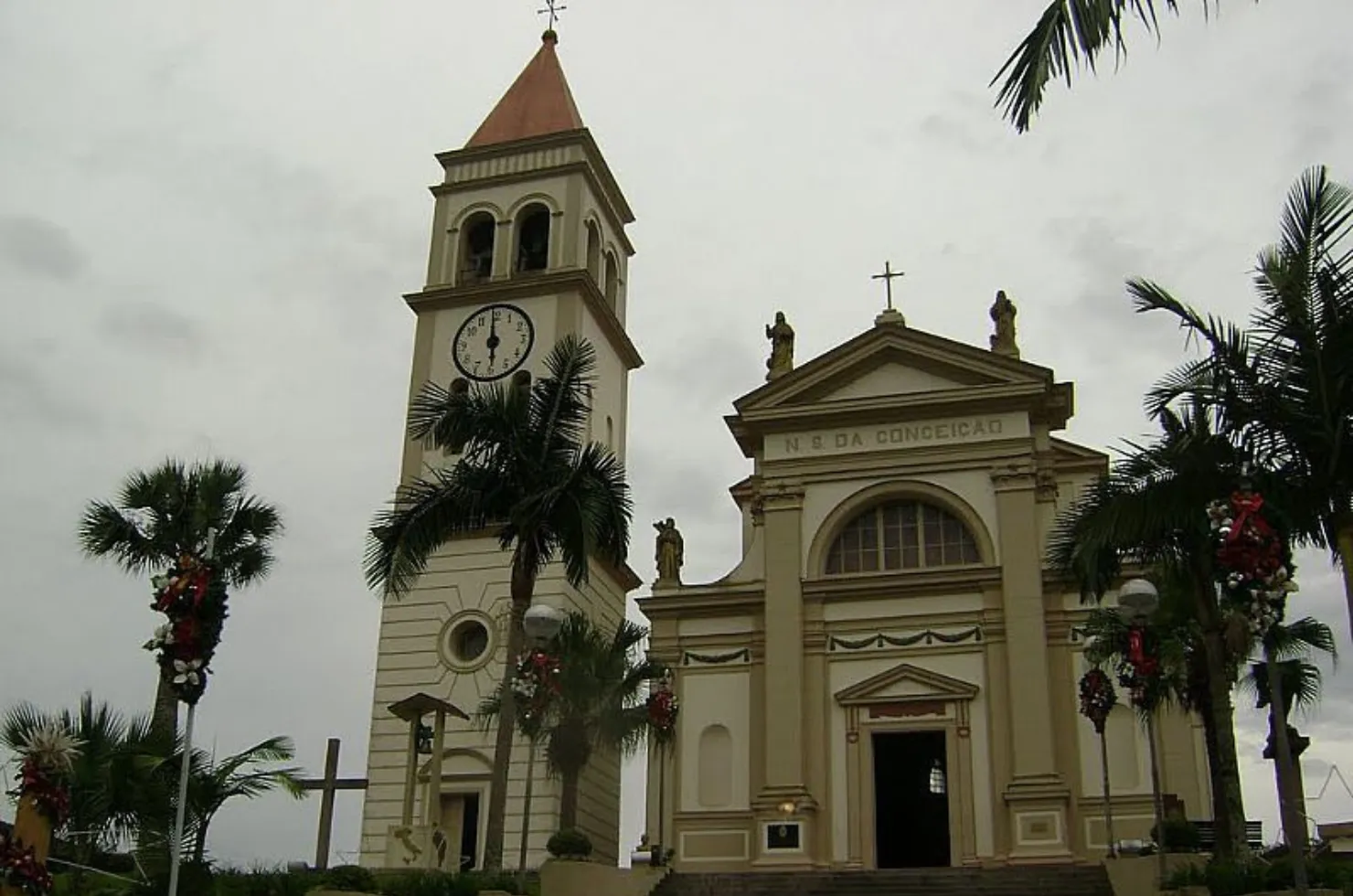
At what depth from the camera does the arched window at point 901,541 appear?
32.4 m

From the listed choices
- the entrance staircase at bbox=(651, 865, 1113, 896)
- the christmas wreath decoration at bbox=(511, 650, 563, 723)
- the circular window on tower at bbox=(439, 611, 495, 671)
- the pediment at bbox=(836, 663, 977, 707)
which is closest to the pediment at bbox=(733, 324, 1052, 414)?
the pediment at bbox=(836, 663, 977, 707)

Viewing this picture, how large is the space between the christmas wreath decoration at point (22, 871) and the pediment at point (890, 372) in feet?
70.0

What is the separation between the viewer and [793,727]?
3112 cm

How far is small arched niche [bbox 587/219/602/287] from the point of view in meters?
42.4

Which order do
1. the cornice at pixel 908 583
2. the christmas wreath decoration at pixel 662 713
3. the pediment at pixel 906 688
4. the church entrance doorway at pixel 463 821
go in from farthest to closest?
the church entrance doorway at pixel 463 821 → the cornice at pixel 908 583 → the pediment at pixel 906 688 → the christmas wreath decoration at pixel 662 713

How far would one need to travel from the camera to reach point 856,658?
104 feet

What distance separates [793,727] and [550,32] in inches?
1034

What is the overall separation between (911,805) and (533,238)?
733 inches

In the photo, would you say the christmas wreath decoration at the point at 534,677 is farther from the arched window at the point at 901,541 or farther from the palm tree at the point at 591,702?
the arched window at the point at 901,541

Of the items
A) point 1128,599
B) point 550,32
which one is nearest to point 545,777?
point 1128,599

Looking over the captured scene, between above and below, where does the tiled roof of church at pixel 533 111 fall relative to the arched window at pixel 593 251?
above

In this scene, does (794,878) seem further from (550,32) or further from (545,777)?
(550,32)

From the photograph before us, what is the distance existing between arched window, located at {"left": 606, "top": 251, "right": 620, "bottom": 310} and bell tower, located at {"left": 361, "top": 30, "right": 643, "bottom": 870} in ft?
0.22

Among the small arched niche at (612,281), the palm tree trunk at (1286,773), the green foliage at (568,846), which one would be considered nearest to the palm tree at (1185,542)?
the palm tree trunk at (1286,773)
